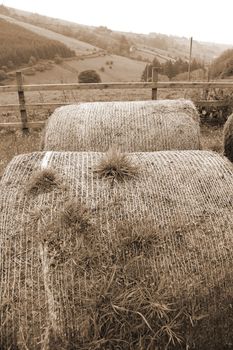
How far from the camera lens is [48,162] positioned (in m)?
3.05

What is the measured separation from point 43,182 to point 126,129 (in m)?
2.85

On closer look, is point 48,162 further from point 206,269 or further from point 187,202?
point 206,269

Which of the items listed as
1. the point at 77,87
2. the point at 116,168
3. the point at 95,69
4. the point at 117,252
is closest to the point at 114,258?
the point at 117,252

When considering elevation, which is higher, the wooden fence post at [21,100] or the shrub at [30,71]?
the wooden fence post at [21,100]

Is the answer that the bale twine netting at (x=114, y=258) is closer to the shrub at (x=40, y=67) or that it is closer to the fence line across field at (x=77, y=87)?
the fence line across field at (x=77, y=87)

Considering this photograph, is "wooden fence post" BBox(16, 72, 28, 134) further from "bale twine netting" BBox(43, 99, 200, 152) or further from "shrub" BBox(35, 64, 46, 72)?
"shrub" BBox(35, 64, 46, 72)

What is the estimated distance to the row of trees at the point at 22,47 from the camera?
77.7ft

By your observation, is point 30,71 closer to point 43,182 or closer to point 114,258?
point 43,182

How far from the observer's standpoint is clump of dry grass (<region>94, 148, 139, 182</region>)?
293cm

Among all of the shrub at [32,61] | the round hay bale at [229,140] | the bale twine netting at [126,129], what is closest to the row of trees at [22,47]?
the shrub at [32,61]

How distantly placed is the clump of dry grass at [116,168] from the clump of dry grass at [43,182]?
326mm

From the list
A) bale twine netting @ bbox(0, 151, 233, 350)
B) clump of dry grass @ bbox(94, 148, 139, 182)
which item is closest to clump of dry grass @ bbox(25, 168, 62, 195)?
bale twine netting @ bbox(0, 151, 233, 350)

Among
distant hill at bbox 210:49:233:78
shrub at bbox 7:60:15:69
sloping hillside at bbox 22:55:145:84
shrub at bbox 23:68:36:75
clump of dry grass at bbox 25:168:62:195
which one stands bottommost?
sloping hillside at bbox 22:55:145:84

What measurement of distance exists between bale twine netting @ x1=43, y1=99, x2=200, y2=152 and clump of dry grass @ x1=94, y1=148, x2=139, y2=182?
7.79 ft
